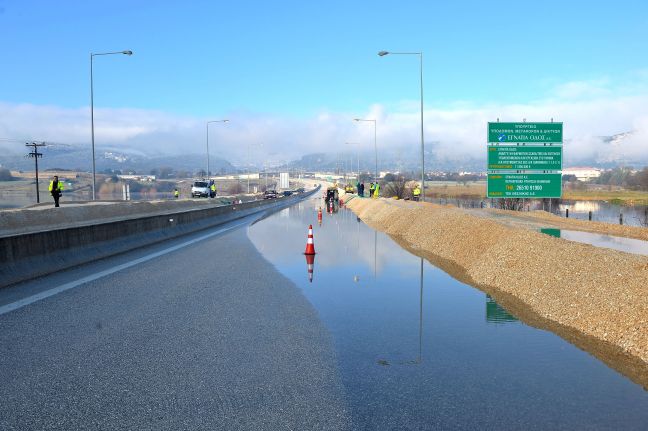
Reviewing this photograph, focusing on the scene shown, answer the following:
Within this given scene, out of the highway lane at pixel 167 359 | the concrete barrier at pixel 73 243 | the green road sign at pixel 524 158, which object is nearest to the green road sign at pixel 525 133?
the green road sign at pixel 524 158

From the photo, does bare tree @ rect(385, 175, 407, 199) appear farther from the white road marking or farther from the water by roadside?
the white road marking

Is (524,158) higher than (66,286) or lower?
higher

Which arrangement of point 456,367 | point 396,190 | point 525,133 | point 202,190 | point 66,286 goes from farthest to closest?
point 396,190 < point 202,190 < point 525,133 < point 66,286 < point 456,367

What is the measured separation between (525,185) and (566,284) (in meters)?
19.9

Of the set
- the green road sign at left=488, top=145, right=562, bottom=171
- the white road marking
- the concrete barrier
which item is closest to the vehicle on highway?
the concrete barrier

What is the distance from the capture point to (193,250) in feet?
65.1

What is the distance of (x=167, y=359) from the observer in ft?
21.9

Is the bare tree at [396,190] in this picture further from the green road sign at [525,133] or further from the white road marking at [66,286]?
the white road marking at [66,286]

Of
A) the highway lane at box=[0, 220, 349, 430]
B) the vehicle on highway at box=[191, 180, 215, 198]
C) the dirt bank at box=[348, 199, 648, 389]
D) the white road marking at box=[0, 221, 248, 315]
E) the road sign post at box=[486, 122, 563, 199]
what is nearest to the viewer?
the highway lane at box=[0, 220, 349, 430]

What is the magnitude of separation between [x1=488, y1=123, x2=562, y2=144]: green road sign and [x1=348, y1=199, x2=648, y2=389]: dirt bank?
1027 centimetres

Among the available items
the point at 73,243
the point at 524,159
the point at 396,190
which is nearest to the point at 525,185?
the point at 524,159

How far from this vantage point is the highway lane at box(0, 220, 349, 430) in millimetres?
4988

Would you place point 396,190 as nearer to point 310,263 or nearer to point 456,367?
point 310,263

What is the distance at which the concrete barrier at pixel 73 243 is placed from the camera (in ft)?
41.0
